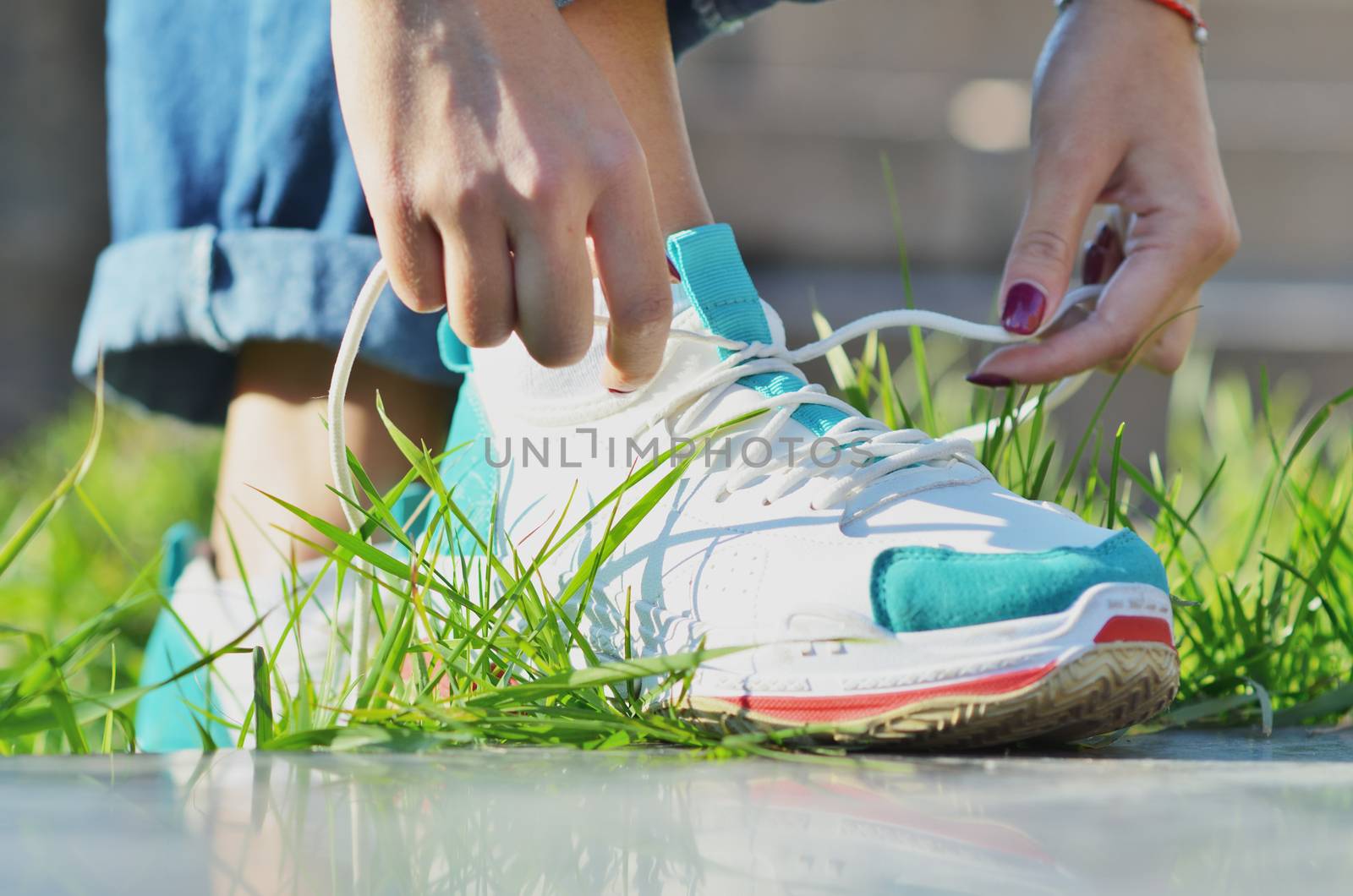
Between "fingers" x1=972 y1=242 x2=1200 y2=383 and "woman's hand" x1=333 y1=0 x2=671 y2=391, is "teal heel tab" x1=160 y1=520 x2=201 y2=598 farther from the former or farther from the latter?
"fingers" x1=972 y1=242 x2=1200 y2=383

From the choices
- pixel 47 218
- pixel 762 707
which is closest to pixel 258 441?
pixel 762 707

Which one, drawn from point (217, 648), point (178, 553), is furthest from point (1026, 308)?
point (178, 553)

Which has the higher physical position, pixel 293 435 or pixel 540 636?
pixel 293 435

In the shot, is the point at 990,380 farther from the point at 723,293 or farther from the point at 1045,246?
the point at 723,293

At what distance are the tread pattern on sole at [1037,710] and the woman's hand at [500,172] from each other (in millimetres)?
250

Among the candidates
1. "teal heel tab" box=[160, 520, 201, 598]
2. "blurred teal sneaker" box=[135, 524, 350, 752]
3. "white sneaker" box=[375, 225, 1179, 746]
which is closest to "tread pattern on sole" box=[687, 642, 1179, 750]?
"white sneaker" box=[375, 225, 1179, 746]

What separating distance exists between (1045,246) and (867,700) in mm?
442

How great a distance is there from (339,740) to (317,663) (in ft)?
1.38

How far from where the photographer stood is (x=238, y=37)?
1268mm

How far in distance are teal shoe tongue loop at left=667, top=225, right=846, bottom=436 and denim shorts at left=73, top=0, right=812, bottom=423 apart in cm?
40

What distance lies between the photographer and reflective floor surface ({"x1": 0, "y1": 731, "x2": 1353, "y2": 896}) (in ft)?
1.58

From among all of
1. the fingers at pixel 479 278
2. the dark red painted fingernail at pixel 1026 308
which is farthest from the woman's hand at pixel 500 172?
the dark red painted fingernail at pixel 1026 308

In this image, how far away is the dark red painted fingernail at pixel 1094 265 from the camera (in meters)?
1.13

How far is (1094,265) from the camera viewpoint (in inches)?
44.9
